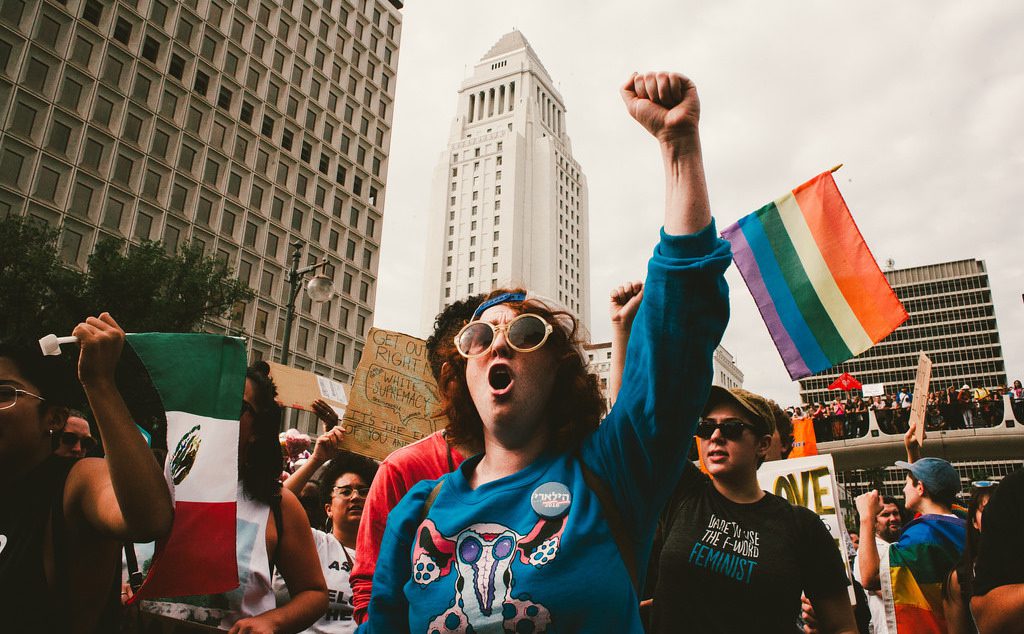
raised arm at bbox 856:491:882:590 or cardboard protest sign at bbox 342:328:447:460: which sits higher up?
cardboard protest sign at bbox 342:328:447:460

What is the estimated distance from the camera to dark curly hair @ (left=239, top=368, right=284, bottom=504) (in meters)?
2.93

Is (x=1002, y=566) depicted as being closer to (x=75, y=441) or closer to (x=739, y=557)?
(x=739, y=557)

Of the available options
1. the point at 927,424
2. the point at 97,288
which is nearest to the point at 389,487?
the point at 97,288

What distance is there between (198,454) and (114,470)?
693 mm

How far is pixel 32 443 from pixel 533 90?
114m

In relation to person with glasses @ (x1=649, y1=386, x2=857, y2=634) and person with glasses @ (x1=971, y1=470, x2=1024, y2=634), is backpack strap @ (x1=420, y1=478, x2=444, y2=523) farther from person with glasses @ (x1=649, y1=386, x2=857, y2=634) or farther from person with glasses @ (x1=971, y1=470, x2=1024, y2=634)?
person with glasses @ (x1=971, y1=470, x2=1024, y2=634)

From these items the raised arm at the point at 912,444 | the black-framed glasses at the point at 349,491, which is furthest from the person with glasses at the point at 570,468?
the raised arm at the point at 912,444

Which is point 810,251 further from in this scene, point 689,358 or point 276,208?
point 276,208

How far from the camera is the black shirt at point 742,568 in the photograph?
98.2 inches

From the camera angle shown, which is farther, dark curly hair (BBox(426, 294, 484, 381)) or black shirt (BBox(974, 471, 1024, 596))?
dark curly hair (BBox(426, 294, 484, 381))

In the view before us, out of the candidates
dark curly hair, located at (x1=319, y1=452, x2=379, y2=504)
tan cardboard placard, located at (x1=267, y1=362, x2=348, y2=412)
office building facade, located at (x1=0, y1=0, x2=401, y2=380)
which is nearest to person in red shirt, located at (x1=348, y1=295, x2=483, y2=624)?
dark curly hair, located at (x1=319, y1=452, x2=379, y2=504)

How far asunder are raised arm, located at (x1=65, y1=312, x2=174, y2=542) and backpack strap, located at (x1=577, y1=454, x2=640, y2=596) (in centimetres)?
123

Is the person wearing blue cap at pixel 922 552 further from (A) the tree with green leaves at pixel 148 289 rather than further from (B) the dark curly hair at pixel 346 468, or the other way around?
(A) the tree with green leaves at pixel 148 289

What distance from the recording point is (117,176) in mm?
36125
